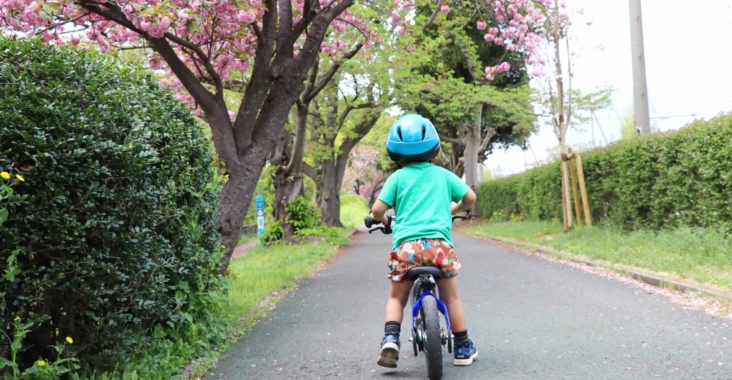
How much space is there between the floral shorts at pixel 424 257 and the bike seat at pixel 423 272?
7cm

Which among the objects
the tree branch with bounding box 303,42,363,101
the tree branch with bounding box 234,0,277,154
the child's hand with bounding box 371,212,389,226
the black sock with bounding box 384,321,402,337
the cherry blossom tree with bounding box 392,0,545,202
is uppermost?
the cherry blossom tree with bounding box 392,0,545,202

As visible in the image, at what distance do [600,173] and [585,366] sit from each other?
1126cm

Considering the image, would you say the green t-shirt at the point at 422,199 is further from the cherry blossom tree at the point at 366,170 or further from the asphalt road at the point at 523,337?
the cherry blossom tree at the point at 366,170

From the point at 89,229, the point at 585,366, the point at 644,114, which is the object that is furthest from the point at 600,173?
the point at 89,229

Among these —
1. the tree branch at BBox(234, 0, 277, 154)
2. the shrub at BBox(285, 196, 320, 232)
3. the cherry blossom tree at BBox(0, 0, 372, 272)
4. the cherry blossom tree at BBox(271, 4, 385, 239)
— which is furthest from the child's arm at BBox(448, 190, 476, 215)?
the shrub at BBox(285, 196, 320, 232)

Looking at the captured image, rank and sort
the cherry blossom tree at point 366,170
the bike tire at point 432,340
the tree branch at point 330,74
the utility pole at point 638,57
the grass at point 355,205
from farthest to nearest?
the grass at point 355,205
the cherry blossom tree at point 366,170
the tree branch at point 330,74
the utility pole at point 638,57
the bike tire at point 432,340

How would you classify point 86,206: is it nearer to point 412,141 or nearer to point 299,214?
point 412,141

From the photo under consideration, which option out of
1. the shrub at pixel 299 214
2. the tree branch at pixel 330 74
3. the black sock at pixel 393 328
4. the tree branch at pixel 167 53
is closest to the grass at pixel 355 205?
the shrub at pixel 299 214

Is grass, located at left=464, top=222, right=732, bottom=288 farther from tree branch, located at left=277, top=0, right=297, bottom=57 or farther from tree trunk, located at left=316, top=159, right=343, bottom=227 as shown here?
tree trunk, located at left=316, top=159, right=343, bottom=227

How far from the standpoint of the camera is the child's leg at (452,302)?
170 inches

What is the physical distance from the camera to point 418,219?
13.9 ft

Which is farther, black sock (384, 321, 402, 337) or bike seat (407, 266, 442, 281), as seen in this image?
black sock (384, 321, 402, 337)

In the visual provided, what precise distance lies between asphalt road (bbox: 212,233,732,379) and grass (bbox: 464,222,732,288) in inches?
29.5

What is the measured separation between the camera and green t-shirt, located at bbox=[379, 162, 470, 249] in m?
4.21
